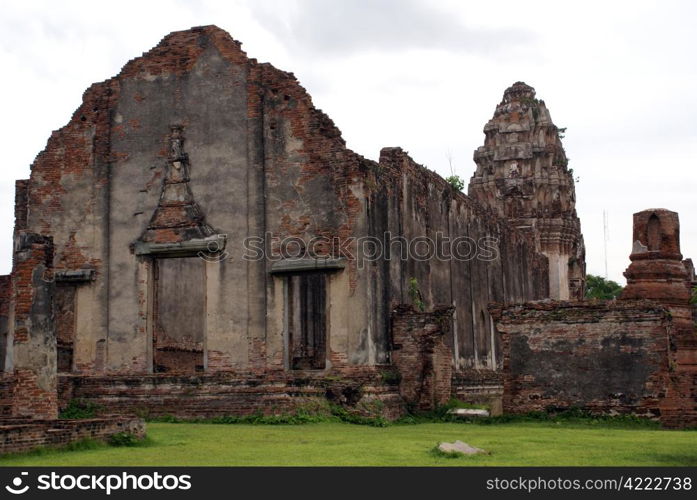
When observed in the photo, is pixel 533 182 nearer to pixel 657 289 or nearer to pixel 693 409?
pixel 657 289

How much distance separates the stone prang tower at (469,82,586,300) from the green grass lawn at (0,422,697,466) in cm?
2410

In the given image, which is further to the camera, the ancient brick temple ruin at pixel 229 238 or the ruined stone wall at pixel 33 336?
the ancient brick temple ruin at pixel 229 238

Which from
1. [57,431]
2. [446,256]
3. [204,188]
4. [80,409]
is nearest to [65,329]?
[80,409]

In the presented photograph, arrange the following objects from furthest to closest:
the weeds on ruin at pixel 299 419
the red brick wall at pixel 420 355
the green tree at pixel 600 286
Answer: the green tree at pixel 600 286, the red brick wall at pixel 420 355, the weeds on ruin at pixel 299 419

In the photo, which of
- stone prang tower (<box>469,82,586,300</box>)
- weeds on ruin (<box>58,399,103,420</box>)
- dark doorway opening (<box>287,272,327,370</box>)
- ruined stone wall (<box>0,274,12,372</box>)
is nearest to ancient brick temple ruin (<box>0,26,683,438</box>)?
weeds on ruin (<box>58,399,103,420</box>)

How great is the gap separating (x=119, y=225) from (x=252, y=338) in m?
3.47

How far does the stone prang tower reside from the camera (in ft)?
129

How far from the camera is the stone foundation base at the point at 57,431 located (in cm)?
1098

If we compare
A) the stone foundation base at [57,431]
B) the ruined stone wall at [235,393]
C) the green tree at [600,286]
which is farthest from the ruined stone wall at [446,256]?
the green tree at [600,286]

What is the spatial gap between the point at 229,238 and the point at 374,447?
799 cm

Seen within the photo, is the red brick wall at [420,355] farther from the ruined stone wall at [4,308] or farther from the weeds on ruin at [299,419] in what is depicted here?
the ruined stone wall at [4,308]

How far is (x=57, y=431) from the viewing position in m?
11.6

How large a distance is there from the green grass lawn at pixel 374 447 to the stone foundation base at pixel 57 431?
0.48ft
